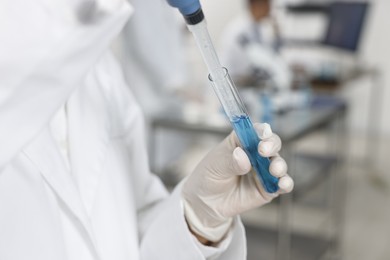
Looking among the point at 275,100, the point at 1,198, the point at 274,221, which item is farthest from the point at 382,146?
the point at 1,198

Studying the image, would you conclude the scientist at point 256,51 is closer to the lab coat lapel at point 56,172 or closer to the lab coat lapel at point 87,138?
the lab coat lapel at point 87,138

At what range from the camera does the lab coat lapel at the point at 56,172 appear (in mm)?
732

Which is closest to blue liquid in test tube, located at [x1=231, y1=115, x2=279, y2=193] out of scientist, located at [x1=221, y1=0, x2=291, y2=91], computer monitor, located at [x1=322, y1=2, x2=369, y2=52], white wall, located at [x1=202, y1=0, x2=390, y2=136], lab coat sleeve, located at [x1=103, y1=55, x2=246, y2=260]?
lab coat sleeve, located at [x1=103, y1=55, x2=246, y2=260]

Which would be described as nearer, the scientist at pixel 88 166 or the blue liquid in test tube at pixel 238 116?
the scientist at pixel 88 166

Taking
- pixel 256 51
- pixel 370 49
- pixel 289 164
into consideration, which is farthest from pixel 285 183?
pixel 370 49

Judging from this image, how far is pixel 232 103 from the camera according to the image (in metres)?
0.72

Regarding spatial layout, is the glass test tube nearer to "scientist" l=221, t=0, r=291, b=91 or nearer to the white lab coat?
the white lab coat

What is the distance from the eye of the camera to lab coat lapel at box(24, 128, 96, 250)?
2.40 feet

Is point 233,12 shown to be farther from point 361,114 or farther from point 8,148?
point 8,148

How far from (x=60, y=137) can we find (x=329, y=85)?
268 centimetres

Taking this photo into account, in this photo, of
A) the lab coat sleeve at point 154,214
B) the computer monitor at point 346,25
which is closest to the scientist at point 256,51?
the computer monitor at point 346,25

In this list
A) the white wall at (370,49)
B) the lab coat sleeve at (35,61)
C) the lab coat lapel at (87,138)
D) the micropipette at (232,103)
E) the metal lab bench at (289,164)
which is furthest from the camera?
the white wall at (370,49)

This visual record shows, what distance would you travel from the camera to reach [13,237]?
0.68 meters

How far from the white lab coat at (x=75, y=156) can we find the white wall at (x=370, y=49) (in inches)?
139
